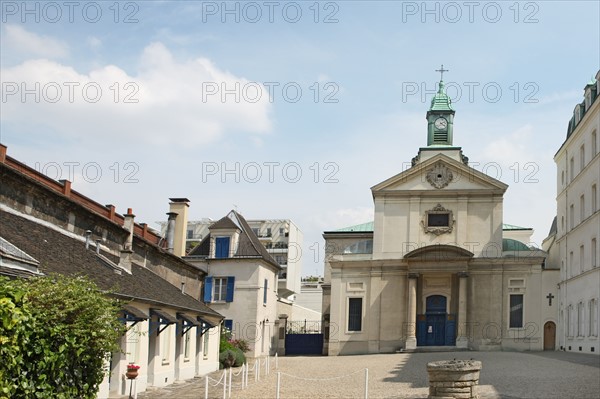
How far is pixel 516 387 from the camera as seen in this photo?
22.4 meters

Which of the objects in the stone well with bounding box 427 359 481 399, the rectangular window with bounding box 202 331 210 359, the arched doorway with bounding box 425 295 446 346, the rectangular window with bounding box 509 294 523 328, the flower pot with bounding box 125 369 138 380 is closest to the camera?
the stone well with bounding box 427 359 481 399

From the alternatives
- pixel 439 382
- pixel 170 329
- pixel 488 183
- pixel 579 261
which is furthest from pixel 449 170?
pixel 439 382

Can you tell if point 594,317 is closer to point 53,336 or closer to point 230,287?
point 230,287

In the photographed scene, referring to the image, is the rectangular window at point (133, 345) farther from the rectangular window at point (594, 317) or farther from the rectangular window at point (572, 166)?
the rectangular window at point (572, 166)

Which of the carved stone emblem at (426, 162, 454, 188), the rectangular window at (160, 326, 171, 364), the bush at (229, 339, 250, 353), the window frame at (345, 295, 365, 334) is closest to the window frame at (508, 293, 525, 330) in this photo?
the carved stone emblem at (426, 162, 454, 188)

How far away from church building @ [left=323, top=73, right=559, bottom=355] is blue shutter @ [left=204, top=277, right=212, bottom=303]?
9.14 meters

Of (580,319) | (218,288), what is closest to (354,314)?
(218,288)

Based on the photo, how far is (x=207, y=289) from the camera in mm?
46156

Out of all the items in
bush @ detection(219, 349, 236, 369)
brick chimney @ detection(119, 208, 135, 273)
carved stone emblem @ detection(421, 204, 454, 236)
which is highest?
carved stone emblem @ detection(421, 204, 454, 236)

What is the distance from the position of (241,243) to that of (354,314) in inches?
385

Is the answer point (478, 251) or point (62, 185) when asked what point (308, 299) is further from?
point (62, 185)

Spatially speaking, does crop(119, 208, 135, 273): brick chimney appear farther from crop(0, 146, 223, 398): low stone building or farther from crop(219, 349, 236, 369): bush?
crop(219, 349, 236, 369): bush

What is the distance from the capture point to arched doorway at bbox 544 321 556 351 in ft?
157

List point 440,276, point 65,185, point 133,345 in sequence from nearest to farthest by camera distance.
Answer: point 133,345 < point 65,185 < point 440,276
